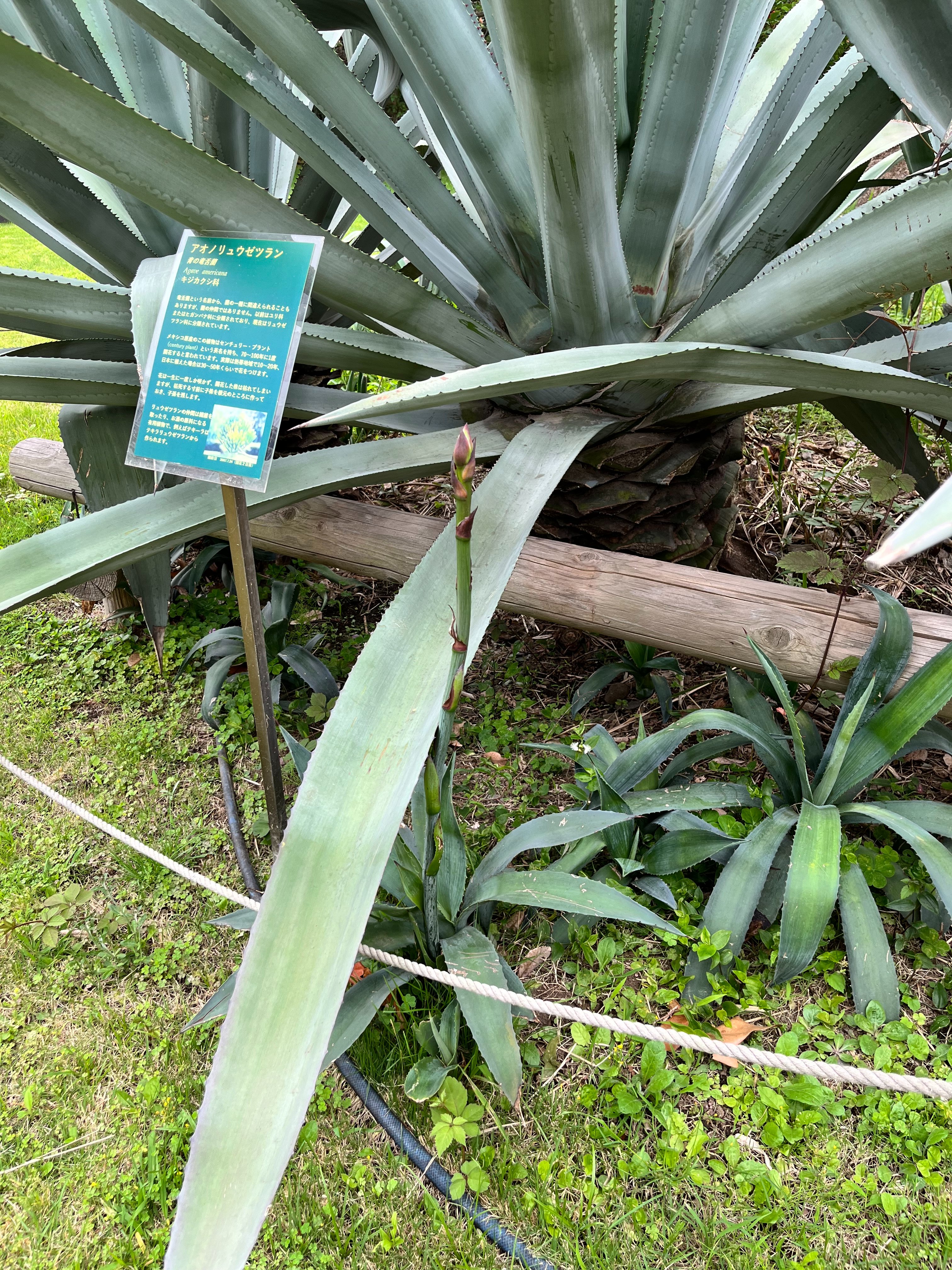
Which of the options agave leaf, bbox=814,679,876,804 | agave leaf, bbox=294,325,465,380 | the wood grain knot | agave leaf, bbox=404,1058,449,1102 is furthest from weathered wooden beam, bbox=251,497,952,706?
agave leaf, bbox=404,1058,449,1102

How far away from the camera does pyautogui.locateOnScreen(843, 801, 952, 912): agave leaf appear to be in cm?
119

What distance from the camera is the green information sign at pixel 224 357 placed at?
40.0 inches

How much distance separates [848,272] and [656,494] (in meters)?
0.59

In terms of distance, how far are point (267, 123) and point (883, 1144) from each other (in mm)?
1652

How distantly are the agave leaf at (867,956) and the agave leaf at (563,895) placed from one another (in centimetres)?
30

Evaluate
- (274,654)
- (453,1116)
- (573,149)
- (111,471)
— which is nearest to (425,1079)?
(453,1116)

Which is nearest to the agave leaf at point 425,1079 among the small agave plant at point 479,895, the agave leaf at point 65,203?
the small agave plant at point 479,895

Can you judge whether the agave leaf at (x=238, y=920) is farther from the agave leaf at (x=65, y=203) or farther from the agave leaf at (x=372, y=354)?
the agave leaf at (x=65, y=203)

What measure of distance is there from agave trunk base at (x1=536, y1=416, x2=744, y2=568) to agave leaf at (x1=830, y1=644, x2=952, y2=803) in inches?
19.5

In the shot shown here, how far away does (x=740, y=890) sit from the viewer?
4.26 feet

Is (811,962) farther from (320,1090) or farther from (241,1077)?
(241,1077)

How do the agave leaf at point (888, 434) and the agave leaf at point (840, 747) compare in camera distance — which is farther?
the agave leaf at point (888, 434)

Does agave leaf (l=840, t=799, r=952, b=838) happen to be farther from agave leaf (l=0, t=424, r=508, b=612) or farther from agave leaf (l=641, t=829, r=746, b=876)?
agave leaf (l=0, t=424, r=508, b=612)

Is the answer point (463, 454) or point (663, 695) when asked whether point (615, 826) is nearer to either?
point (663, 695)
